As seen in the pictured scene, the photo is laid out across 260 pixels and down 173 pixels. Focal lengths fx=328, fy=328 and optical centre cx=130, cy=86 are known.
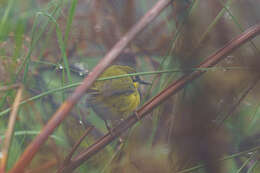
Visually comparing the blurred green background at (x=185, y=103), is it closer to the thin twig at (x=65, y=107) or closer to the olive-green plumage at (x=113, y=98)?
the olive-green plumage at (x=113, y=98)

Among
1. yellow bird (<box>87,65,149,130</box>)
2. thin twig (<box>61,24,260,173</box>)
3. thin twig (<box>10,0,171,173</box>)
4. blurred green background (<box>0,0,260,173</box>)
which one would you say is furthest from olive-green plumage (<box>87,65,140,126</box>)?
thin twig (<box>10,0,171,173</box>)

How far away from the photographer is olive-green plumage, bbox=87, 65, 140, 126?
1556mm

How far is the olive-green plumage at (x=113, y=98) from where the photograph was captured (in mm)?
1556

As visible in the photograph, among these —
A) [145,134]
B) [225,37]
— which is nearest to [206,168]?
[225,37]

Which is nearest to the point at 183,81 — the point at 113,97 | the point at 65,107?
the point at 65,107

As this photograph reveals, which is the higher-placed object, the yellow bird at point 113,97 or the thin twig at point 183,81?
the yellow bird at point 113,97

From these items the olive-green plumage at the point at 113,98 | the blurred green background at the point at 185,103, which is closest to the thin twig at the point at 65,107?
the blurred green background at the point at 185,103

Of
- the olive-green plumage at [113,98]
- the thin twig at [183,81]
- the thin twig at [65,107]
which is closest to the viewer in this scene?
the thin twig at [65,107]

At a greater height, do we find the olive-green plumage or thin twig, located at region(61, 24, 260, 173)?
the olive-green plumage

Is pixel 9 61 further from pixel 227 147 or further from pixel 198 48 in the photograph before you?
pixel 227 147

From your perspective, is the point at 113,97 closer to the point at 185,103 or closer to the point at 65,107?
the point at 185,103

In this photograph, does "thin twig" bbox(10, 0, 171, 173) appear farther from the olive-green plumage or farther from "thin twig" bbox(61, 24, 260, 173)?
the olive-green plumage

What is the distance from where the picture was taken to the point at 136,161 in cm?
122

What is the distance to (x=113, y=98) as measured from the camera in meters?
1.59
